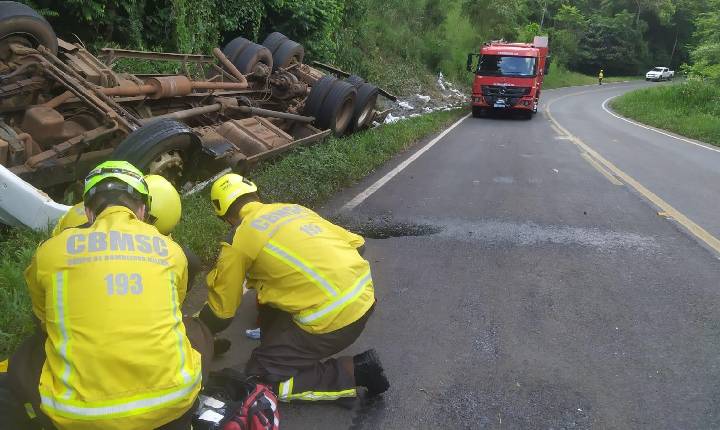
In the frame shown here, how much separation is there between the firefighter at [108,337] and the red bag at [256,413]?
269 mm

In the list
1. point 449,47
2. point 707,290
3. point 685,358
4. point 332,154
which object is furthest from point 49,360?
point 449,47

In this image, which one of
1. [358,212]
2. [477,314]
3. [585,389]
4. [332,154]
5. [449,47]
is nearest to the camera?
[585,389]

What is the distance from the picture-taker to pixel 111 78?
21.0 feet

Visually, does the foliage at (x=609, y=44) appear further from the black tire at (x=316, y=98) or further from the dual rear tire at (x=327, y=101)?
the black tire at (x=316, y=98)

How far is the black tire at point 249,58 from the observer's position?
9.78m

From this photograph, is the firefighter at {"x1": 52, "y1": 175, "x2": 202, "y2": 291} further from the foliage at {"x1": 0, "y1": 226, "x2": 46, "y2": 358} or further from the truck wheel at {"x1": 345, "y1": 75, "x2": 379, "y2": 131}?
the truck wheel at {"x1": 345, "y1": 75, "x2": 379, "y2": 131}

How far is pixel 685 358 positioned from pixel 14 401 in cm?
373

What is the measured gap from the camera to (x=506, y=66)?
22.7 m

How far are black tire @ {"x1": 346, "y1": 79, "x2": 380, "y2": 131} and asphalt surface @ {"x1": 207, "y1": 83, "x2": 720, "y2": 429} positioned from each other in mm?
2223

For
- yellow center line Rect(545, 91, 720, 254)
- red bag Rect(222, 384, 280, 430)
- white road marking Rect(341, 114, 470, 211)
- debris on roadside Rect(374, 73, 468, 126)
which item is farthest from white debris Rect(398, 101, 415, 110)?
red bag Rect(222, 384, 280, 430)

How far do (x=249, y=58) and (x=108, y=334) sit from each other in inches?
323

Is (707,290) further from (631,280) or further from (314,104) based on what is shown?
(314,104)

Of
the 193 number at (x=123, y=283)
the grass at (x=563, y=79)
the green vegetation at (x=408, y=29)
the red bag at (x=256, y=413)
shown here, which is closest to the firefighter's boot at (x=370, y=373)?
the red bag at (x=256, y=413)

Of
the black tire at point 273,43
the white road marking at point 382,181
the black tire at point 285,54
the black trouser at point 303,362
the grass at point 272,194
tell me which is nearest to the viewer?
the black trouser at point 303,362
